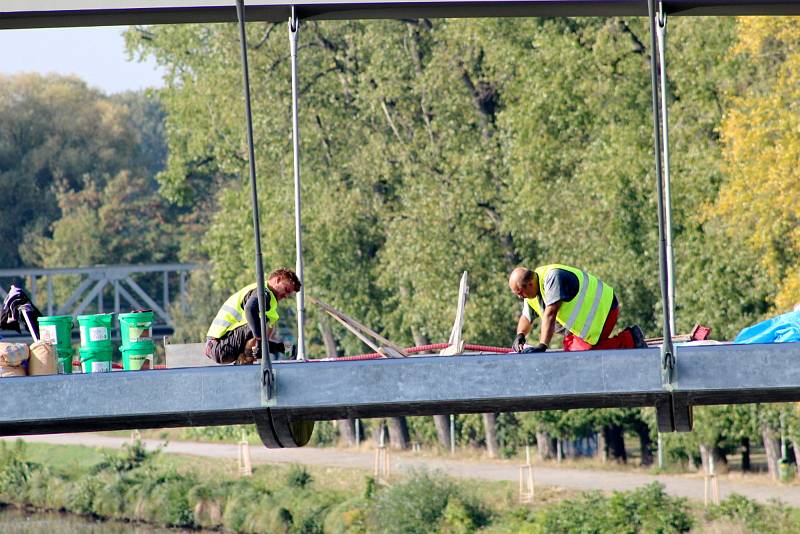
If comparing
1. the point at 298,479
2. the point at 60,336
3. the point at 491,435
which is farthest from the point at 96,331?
the point at 491,435

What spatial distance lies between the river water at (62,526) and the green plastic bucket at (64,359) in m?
26.7

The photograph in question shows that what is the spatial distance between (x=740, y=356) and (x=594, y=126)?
78.8 feet

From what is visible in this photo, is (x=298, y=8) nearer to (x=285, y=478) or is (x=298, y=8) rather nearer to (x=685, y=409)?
(x=685, y=409)

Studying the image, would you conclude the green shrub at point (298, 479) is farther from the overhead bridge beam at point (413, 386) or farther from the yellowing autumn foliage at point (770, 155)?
the overhead bridge beam at point (413, 386)

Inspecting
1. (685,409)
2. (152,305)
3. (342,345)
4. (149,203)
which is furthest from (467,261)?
(149,203)

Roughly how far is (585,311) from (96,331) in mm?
3650

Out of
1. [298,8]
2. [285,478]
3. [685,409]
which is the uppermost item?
[298,8]

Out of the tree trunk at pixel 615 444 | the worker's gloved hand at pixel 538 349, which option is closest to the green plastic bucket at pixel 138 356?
the worker's gloved hand at pixel 538 349

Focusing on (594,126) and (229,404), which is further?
(594,126)

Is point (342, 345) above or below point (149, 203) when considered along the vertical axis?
below

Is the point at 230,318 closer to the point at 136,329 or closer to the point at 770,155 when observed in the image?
the point at 136,329

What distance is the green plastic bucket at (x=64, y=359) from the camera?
12.7 metres

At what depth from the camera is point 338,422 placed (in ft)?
152

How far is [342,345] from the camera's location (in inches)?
A: 1807
